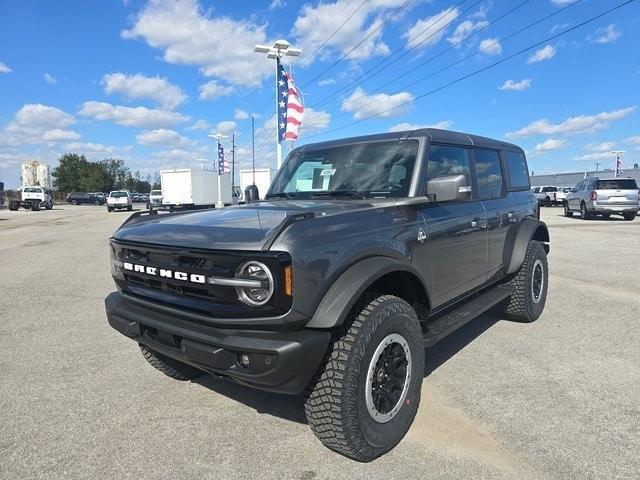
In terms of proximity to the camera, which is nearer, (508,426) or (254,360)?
(254,360)

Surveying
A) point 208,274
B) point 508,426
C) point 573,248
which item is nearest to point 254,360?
point 208,274

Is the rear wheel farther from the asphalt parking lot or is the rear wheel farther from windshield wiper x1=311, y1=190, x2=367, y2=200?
windshield wiper x1=311, y1=190, x2=367, y2=200

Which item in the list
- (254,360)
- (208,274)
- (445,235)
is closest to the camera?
(254,360)

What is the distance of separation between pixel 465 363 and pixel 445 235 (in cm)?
125

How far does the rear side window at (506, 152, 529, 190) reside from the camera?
17.1 ft

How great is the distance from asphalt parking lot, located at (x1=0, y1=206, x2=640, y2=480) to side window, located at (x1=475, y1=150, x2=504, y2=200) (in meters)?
1.46

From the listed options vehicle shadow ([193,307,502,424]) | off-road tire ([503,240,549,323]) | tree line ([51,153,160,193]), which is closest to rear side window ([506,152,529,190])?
off-road tire ([503,240,549,323])

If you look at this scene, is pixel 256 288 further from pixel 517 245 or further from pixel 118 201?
pixel 118 201

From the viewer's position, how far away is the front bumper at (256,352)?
2260 millimetres

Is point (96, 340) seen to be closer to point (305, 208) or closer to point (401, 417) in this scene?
point (305, 208)

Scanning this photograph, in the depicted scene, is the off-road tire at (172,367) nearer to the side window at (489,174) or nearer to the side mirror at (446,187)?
the side mirror at (446,187)

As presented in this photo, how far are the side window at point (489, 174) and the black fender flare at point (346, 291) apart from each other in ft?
7.07

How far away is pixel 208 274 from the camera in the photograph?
2.47 metres

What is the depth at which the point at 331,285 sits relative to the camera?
2469 mm
